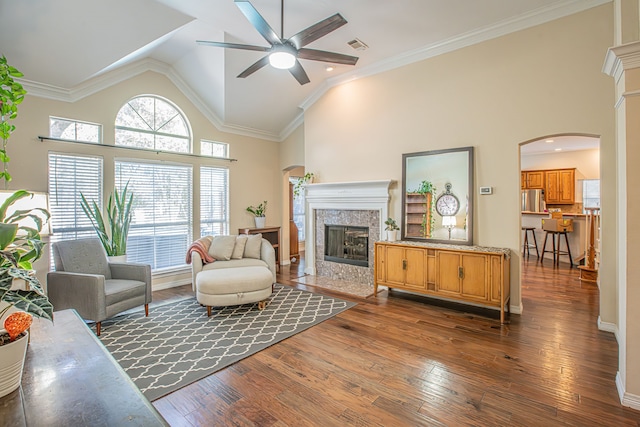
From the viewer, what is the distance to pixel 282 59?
3.16 meters

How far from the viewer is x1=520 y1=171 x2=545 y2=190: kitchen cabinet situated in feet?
30.1

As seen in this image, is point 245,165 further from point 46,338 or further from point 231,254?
point 46,338

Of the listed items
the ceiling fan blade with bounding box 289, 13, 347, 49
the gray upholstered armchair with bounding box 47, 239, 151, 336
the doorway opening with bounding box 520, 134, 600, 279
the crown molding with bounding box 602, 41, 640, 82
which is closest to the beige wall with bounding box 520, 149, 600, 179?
the doorway opening with bounding box 520, 134, 600, 279

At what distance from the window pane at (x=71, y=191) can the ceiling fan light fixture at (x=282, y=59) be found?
3.11 m

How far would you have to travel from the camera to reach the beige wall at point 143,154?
150 inches

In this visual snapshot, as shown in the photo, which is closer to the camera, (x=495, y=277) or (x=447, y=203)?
(x=495, y=277)

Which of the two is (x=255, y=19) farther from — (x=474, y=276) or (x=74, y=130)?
(x=474, y=276)

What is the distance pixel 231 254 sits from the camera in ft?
15.1

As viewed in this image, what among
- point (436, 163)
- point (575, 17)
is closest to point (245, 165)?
point (436, 163)

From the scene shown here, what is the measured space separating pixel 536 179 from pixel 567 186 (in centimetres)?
79

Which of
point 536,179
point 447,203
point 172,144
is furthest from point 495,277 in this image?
point 536,179

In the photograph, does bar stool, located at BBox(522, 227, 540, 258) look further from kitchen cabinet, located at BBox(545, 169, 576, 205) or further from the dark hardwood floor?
the dark hardwood floor

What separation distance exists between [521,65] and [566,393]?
3618 mm

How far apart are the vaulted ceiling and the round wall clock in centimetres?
208
